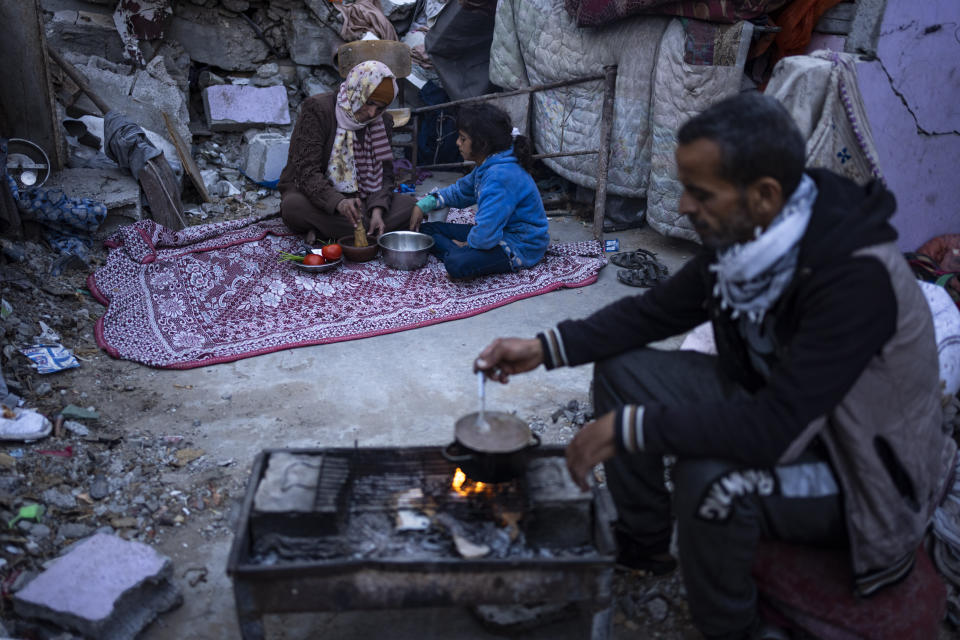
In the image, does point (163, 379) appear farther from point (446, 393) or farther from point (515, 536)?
point (515, 536)

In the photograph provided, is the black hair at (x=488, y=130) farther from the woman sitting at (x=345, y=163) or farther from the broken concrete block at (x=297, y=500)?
the broken concrete block at (x=297, y=500)

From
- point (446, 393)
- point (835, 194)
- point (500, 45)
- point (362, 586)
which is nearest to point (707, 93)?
point (500, 45)

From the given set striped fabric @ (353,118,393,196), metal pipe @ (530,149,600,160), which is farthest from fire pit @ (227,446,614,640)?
metal pipe @ (530,149,600,160)

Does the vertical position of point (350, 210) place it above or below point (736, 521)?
below

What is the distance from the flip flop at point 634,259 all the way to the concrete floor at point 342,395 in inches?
45.4

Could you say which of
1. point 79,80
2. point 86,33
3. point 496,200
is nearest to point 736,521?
point 496,200

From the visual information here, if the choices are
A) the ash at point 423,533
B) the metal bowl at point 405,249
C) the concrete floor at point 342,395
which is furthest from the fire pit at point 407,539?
the metal bowl at point 405,249

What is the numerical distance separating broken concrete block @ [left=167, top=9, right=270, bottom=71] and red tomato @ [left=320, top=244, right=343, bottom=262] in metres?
4.75

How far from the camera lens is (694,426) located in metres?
1.79

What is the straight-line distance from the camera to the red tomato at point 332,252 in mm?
5254

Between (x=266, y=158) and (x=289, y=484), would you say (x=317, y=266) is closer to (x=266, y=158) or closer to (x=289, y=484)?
(x=266, y=158)

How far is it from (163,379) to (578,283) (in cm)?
285

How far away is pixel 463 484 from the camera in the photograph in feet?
7.41

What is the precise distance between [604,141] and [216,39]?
213 inches
